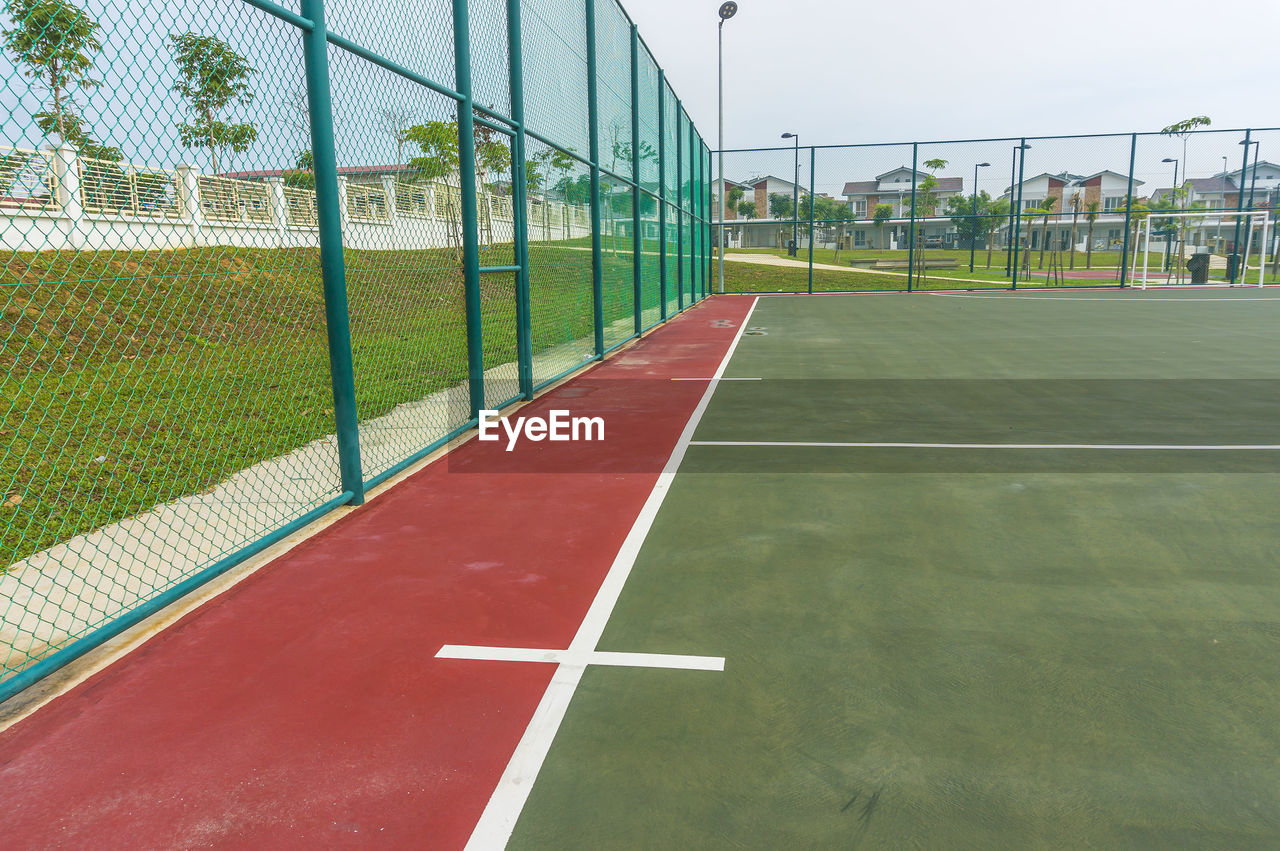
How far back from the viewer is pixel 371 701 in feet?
9.89

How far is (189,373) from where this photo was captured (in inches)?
356

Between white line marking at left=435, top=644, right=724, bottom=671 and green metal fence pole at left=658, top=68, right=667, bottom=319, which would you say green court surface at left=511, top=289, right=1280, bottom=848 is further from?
green metal fence pole at left=658, top=68, right=667, bottom=319

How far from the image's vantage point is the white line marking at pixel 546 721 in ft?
A: 7.63

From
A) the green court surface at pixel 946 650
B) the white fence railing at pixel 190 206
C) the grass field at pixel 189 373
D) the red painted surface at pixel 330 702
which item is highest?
the white fence railing at pixel 190 206

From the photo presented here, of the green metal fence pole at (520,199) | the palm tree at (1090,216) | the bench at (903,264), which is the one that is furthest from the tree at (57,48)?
the bench at (903,264)

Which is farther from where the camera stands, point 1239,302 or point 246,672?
point 1239,302

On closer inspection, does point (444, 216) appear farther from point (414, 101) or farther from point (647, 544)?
point (647, 544)

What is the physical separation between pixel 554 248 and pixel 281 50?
602 centimetres

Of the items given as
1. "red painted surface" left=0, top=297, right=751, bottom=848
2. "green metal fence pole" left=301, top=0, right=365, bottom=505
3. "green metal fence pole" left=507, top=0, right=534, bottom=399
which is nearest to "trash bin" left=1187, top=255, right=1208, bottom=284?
"green metal fence pole" left=507, top=0, right=534, bottom=399

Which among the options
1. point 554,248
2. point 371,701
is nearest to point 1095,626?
point 371,701

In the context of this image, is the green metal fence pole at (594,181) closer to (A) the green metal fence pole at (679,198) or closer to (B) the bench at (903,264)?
(A) the green metal fence pole at (679,198)

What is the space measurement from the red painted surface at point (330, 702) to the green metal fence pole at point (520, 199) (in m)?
4.10

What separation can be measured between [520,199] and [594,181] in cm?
304

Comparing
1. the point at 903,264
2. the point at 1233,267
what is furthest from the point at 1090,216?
the point at 903,264
